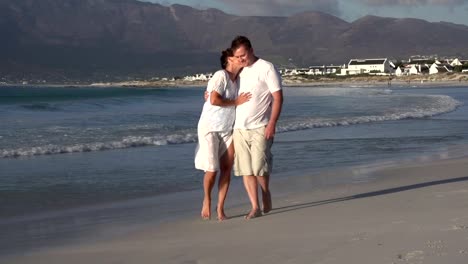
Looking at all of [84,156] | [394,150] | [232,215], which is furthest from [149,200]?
[394,150]

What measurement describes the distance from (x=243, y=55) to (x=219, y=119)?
55 centimetres

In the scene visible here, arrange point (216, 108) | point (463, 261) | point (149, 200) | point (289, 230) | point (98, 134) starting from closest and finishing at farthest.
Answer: point (463, 261)
point (289, 230)
point (216, 108)
point (149, 200)
point (98, 134)

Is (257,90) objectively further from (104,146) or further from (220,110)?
(104,146)

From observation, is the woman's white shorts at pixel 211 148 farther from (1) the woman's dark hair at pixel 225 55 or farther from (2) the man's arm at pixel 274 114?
Result: (1) the woman's dark hair at pixel 225 55

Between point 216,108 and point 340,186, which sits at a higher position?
point 216,108

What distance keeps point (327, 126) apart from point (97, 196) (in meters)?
12.4

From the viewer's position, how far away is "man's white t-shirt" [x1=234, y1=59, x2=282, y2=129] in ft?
20.8

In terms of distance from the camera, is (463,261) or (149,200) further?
(149,200)

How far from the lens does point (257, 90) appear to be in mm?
6355

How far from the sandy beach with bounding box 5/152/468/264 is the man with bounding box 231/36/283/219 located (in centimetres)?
45

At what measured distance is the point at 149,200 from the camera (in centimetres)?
782

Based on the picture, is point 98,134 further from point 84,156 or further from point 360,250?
point 360,250

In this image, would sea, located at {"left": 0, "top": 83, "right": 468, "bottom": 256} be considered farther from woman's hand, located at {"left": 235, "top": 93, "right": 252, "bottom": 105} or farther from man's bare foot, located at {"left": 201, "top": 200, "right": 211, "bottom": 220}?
woman's hand, located at {"left": 235, "top": 93, "right": 252, "bottom": 105}

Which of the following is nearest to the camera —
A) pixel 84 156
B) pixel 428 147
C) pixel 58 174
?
pixel 58 174
